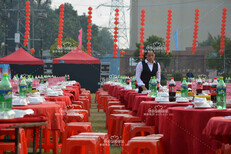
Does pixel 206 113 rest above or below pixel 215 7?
below

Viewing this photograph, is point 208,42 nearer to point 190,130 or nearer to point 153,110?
point 153,110

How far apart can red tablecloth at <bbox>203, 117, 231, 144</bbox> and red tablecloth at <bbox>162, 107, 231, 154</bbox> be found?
24.2 inches

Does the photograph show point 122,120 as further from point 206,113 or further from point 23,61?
point 23,61

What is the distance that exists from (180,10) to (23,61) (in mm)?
37621

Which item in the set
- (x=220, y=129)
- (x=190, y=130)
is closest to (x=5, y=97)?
(x=190, y=130)

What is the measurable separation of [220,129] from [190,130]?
3.39 ft

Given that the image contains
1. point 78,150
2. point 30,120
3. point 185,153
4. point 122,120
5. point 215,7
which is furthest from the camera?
point 215,7

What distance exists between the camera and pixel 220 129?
3588 millimetres

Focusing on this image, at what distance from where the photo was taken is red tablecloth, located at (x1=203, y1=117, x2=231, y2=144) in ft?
11.6

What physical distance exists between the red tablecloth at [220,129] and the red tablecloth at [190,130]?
62 cm

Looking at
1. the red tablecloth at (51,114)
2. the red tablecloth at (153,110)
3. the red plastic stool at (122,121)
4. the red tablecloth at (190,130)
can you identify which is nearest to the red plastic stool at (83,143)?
the red tablecloth at (51,114)

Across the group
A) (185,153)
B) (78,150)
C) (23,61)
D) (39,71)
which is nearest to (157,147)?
(185,153)

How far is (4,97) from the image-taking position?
4.29 m

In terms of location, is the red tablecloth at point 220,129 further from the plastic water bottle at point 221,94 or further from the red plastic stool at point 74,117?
the red plastic stool at point 74,117
